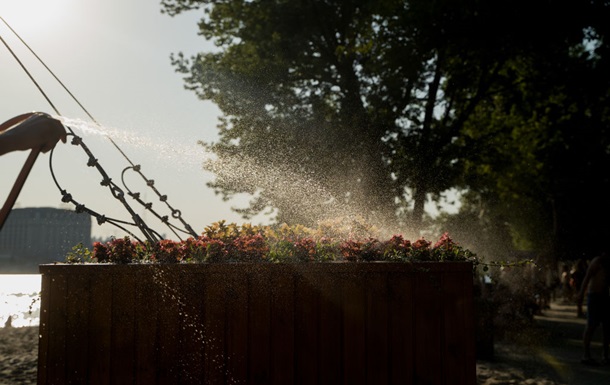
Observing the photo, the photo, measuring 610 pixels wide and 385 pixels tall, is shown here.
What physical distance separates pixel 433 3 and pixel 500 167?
25.8ft

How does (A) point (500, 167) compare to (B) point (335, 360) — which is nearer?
(B) point (335, 360)

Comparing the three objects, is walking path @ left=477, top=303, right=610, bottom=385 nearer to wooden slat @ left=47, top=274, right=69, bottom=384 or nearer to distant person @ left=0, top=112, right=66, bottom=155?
wooden slat @ left=47, top=274, right=69, bottom=384

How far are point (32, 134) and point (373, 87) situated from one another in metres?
18.4

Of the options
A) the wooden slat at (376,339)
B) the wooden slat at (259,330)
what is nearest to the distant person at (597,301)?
the wooden slat at (376,339)

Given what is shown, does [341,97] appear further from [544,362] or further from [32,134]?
[32,134]

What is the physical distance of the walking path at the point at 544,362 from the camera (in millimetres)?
9891

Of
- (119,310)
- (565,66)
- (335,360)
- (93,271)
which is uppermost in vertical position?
(565,66)

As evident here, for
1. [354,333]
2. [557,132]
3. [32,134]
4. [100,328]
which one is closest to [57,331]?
[100,328]

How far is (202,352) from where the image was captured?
5652mm

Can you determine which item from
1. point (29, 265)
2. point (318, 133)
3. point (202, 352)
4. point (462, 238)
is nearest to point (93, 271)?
point (202, 352)

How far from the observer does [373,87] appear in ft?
68.4

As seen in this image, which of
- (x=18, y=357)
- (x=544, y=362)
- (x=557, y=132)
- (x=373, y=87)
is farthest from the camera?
(x=557, y=132)

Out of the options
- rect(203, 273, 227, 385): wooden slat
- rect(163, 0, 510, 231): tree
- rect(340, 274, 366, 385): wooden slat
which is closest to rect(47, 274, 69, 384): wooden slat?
rect(203, 273, 227, 385): wooden slat

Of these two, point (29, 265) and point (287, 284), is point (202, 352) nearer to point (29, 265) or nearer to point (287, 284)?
point (287, 284)
